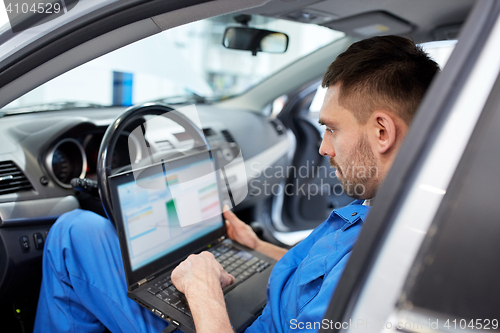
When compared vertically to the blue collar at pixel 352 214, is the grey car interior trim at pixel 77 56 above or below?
above

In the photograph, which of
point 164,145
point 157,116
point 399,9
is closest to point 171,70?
point 164,145

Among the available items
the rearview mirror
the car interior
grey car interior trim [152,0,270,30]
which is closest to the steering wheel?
the car interior

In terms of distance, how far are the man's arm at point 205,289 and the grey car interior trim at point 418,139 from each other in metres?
0.44

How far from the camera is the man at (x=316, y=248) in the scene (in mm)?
893

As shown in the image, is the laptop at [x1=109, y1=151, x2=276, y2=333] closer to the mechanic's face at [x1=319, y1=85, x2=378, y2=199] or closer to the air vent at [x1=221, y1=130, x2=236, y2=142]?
the mechanic's face at [x1=319, y1=85, x2=378, y2=199]

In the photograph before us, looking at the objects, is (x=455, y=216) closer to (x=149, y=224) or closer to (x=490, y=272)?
Result: (x=490, y=272)

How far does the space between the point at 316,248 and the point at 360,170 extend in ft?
0.77

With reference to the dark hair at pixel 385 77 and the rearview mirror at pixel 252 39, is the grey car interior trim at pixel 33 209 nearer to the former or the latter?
the rearview mirror at pixel 252 39

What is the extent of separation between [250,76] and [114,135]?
12296 millimetres

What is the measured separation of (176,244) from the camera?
1.33 m

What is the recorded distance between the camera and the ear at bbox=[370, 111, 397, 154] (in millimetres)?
882

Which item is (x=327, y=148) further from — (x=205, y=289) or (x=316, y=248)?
(x=205, y=289)

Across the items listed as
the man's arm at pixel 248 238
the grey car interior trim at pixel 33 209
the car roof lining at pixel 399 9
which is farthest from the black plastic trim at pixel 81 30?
the man's arm at pixel 248 238

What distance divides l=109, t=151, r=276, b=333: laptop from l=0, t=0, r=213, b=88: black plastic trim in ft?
1.27
